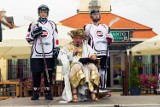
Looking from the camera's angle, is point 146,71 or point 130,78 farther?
point 146,71

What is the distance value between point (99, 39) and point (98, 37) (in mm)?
43

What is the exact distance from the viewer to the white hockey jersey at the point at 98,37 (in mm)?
7184

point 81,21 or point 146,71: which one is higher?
point 81,21

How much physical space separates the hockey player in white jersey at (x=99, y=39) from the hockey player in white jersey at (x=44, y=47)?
2.22 ft

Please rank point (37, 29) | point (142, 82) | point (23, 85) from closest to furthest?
point (37, 29)
point (23, 85)
point (142, 82)

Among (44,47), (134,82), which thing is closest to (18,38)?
(134,82)

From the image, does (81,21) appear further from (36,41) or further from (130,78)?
(36,41)

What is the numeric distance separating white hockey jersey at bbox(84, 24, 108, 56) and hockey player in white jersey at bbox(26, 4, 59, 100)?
0.66 metres

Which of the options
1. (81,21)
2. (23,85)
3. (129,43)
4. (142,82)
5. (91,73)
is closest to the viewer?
(91,73)

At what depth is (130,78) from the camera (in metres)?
11.6

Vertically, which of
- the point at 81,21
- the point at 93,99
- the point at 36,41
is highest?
the point at 81,21

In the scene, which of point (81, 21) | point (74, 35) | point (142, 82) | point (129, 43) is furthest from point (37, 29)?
point (81, 21)

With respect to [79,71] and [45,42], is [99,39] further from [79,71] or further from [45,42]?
[79,71]

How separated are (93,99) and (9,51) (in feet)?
24.2
